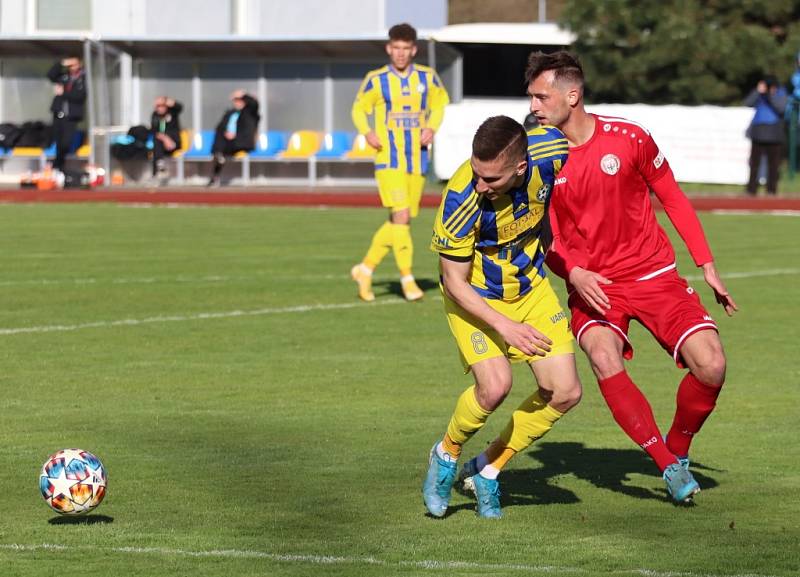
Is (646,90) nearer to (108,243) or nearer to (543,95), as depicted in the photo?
(108,243)

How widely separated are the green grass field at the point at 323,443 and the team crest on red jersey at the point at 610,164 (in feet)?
4.68

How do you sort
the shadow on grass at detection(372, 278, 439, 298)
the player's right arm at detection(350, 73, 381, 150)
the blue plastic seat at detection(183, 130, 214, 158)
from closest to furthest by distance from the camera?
the player's right arm at detection(350, 73, 381, 150), the shadow on grass at detection(372, 278, 439, 298), the blue plastic seat at detection(183, 130, 214, 158)

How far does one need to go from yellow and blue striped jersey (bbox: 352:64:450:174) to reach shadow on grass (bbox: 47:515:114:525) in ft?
27.6

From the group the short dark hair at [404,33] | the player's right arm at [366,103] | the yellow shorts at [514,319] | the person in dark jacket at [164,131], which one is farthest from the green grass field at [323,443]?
the person in dark jacket at [164,131]

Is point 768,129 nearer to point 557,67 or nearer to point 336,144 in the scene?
point 336,144

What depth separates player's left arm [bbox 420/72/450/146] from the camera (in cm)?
1471

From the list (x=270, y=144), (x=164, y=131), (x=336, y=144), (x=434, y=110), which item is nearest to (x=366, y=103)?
(x=434, y=110)

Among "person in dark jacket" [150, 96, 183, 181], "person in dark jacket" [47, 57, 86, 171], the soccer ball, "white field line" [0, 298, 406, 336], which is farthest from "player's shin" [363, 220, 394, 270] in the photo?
"person in dark jacket" [150, 96, 183, 181]

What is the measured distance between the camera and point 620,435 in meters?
8.71

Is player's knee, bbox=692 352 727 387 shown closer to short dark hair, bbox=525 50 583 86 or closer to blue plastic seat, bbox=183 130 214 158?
short dark hair, bbox=525 50 583 86

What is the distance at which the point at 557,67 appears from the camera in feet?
23.5

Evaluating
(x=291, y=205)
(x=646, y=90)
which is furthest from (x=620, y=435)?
(x=646, y=90)

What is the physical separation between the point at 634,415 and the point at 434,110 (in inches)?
325

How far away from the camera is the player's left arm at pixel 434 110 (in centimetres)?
1471
